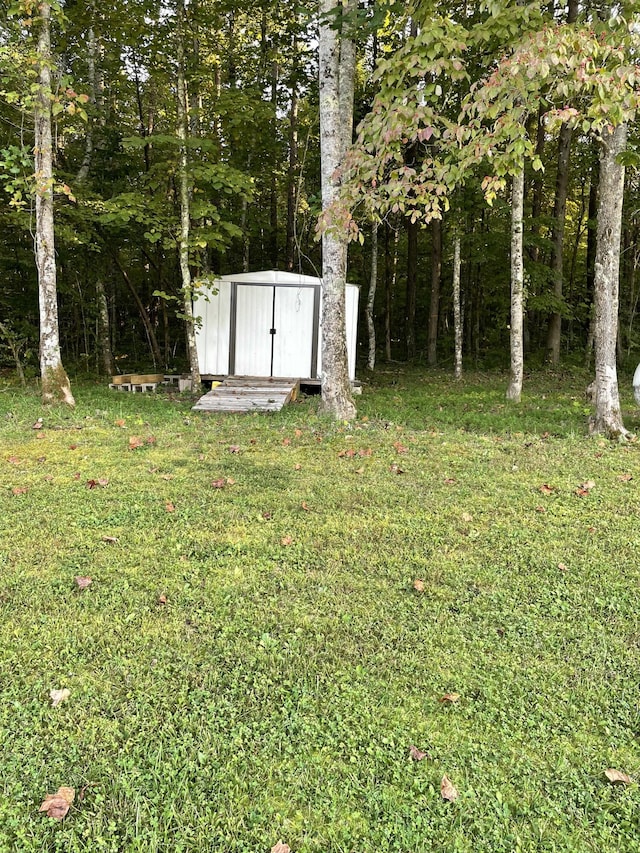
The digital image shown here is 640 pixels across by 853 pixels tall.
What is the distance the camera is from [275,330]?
11.9 metres

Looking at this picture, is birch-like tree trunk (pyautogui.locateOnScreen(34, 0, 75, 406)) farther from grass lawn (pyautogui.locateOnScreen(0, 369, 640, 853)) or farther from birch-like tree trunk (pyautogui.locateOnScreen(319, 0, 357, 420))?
birch-like tree trunk (pyautogui.locateOnScreen(319, 0, 357, 420))

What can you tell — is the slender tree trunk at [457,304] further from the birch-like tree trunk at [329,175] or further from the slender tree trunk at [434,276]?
the birch-like tree trunk at [329,175]

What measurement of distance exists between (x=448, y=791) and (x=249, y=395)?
8.39 metres

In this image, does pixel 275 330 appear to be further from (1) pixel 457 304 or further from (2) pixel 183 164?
(1) pixel 457 304

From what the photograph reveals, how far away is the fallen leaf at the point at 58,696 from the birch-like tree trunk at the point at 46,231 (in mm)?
6823

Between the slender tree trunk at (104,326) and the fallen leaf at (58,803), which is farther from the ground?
the slender tree trunk at (104,326)

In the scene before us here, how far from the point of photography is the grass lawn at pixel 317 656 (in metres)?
1.77

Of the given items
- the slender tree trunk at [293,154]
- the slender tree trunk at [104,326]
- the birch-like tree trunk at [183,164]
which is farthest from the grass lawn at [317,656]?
the slender tree trunk at [293,154]

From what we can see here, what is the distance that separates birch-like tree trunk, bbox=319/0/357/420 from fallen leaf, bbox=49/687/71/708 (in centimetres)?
578

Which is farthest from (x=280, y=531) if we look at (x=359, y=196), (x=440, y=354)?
(x=440, y=354)

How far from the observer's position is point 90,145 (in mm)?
12133

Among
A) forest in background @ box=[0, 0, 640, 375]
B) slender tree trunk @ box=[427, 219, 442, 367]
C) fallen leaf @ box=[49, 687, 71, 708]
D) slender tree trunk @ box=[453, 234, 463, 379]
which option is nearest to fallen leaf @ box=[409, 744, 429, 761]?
fallen leaf @ box=[49, 687, 71, 708]

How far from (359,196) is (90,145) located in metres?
10.6

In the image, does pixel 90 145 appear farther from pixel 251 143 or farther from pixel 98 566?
pixel 98 566
